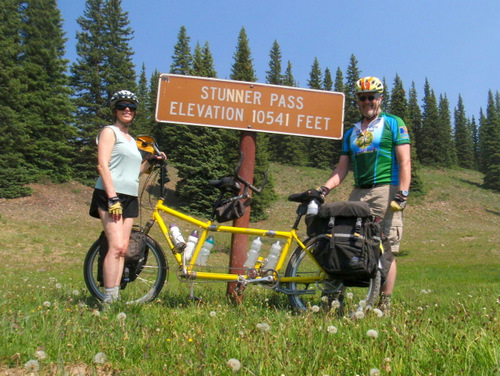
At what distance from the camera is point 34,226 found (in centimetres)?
2559

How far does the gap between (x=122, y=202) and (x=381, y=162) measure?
273cm

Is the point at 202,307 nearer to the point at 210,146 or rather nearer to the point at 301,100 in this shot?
the point at 301,100

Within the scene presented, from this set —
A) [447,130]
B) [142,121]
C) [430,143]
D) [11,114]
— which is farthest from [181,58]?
[447,130]

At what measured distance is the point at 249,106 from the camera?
536 cm

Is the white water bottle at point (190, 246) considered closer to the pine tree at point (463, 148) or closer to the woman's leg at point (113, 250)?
the woman's leg at point (113, 250)

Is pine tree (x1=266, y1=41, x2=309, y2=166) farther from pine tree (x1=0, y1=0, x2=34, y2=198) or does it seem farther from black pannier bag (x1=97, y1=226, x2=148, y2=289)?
black pannier bag (x1=97, y1=226, x2=148, y2=289)

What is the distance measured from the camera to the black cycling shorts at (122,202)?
4215mm

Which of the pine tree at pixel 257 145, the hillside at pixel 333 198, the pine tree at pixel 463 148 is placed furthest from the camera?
the pine tree at pixel 463 148

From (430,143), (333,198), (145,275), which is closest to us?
(145,275)

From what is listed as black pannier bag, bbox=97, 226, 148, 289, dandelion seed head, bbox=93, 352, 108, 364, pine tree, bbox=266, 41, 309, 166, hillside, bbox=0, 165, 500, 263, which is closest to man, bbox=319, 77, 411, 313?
black pannier bag, bbox=97, 226, 148, 289

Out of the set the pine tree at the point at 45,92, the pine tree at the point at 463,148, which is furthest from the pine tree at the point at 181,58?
the pine tree at the point at 463,148

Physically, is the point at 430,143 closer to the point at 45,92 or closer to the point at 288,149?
the point at 288,149

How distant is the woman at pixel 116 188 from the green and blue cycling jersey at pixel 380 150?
7.96 feet

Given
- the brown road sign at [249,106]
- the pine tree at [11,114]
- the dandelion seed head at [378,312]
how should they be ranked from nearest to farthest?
the dandelion seed head at [378,312], the brown road sign at [249,106], the pine tree at [11,114]
